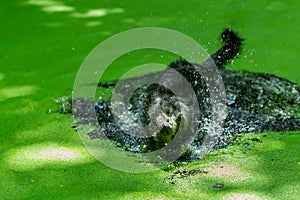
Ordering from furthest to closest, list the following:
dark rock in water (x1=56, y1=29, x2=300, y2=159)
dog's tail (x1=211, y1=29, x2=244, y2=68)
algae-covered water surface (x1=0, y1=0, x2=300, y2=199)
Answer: dog's tail (x1=211, y1=29, x2=244, y2=68) → dark rock in water (x1=56, y1=29, x2=300, y2=159) → algae-covered water surface (x1=0, y1=0, x2=300, y2=199)

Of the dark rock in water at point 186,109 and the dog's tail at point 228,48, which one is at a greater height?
the dog's tail at point 228,48

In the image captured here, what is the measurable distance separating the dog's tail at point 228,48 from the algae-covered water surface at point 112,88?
1.8 inches

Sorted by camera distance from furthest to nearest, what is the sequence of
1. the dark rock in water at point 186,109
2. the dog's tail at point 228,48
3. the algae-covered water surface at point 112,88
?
the dog's tail at point 228,48
the dark rock in water at point 186,109
the algae-covered water surface at point 112,88

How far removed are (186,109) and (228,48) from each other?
0.98 m

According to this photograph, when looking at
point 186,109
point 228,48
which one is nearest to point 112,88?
point 186,109

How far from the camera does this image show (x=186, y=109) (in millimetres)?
2613

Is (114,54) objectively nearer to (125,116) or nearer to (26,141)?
(125,116)

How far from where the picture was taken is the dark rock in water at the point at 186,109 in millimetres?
A: 2516

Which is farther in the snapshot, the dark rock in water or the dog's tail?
the dog's tail

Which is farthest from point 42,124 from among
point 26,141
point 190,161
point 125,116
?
point 190,161

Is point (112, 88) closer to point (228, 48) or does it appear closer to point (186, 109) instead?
point (186, 109)

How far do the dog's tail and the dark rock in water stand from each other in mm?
50

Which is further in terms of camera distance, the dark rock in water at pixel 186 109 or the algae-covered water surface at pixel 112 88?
the dark rock in water at pixel 186 109

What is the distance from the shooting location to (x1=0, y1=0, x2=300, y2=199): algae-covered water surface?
2031mm
